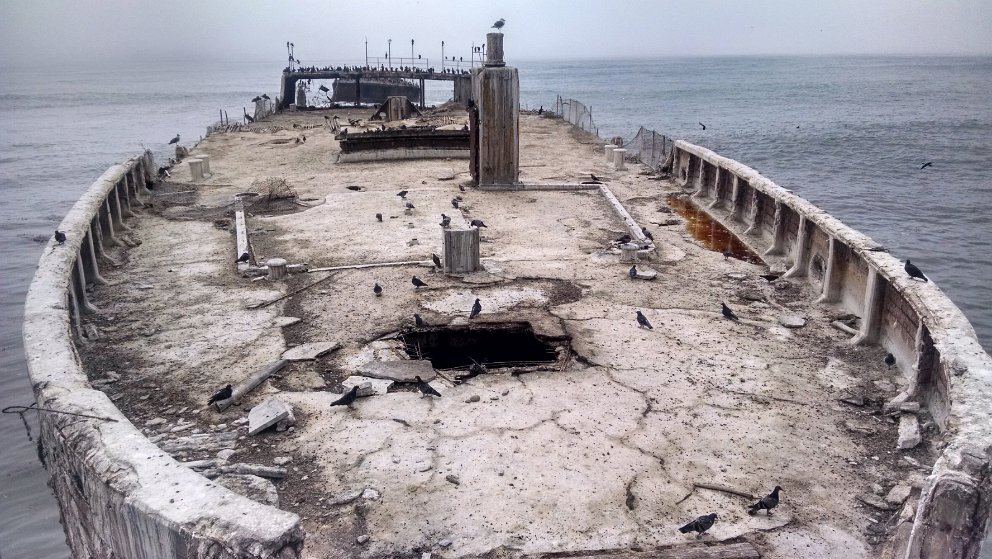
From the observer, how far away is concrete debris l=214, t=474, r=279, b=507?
5699mm

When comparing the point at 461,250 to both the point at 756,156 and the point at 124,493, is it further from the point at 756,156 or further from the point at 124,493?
the point at 756,156

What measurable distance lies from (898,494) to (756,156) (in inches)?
1478

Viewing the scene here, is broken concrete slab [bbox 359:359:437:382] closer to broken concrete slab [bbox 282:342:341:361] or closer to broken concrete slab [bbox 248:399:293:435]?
broken concrete slab [bbox 282:342:341:361]

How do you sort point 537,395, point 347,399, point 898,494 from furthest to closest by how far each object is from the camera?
1. point 537,395
2. point 347,399
3. point 898,494

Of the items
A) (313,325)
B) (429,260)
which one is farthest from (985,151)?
(313,325)

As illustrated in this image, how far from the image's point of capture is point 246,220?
1407 centimetres

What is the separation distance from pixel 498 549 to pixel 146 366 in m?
4.83

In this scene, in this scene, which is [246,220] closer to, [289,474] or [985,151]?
[289,474]

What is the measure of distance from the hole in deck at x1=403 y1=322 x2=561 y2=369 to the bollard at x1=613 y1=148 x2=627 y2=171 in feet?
35.1

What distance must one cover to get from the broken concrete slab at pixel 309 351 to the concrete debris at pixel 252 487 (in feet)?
7.24

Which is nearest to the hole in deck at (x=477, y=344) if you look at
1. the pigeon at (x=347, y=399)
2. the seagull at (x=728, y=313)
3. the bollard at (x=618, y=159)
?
the pigeon at (x=347, y=399)

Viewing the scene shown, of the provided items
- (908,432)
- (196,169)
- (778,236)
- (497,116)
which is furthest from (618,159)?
(908,432)

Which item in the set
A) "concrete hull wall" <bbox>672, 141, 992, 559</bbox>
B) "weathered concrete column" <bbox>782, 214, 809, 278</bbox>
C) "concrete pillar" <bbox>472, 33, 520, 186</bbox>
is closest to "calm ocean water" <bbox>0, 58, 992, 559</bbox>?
"concrete hull wall" <bbox>672, 141, 992, 559</bbox>

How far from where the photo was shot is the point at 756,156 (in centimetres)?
4050
